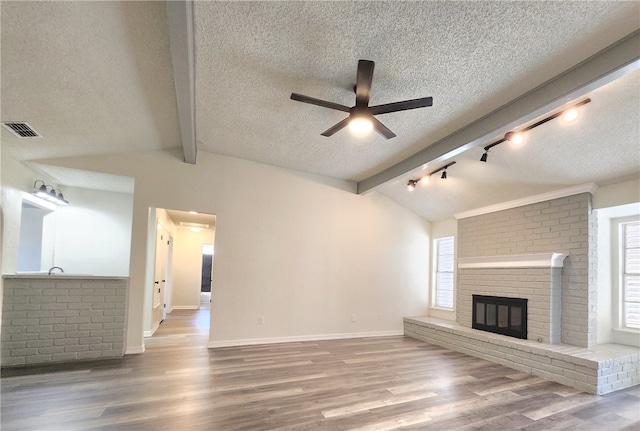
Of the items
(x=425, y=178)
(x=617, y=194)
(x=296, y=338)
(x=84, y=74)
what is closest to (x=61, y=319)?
(x=84, y=74)

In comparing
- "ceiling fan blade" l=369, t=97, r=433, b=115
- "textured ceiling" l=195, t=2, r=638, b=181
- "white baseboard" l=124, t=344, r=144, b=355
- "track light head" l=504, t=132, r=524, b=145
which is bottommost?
"white baseboard" l=124, t=344, r=144, b=355

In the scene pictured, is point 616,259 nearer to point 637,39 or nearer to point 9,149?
point 637,39

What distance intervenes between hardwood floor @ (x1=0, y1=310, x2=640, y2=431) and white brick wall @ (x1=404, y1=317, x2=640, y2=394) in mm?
136

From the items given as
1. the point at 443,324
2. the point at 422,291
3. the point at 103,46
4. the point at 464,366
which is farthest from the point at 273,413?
the point at 422,291

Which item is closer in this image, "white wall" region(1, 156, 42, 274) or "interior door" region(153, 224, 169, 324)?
"white wall" region(1, 156, 42, 274)

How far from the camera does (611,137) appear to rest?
3.47 m

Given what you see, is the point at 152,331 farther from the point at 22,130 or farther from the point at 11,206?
the point at 22,130

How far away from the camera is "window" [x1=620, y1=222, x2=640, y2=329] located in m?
4.43

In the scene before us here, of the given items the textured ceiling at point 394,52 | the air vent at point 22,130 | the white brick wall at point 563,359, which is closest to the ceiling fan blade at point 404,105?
the textured ceiling at point 394,52

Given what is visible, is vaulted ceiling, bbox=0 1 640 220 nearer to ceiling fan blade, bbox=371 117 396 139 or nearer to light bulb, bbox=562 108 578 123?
light bulb, bbox=562 108 578 123

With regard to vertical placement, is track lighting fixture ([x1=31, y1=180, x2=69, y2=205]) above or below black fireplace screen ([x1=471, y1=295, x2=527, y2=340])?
above

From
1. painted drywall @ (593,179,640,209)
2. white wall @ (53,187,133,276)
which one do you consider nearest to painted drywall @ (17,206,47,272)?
white wall @ (53,187,133,276)

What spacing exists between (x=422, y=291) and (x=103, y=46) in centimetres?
661

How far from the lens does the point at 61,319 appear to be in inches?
167
